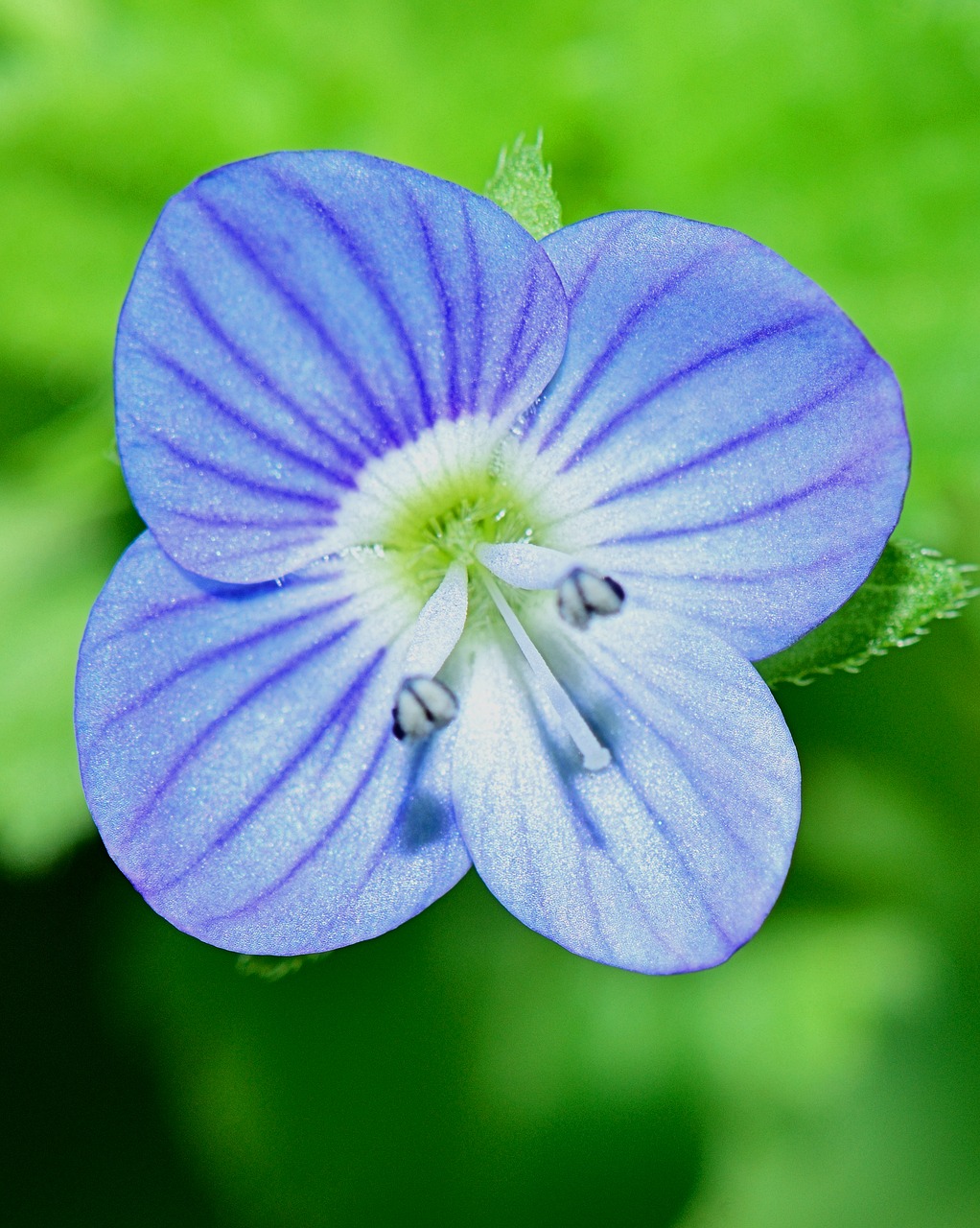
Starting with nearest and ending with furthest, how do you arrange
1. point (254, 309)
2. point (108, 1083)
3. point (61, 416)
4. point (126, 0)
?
point (254, 309)
point (126, 0)
point (61, 416)
point (108, 1083)

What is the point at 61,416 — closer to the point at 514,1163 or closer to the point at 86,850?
the point at 86,850

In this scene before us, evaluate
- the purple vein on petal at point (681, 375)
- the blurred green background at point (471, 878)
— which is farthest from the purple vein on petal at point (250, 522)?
the blurred green background at point (471, 878)

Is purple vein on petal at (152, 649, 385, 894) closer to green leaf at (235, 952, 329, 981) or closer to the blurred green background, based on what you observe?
green leaf at (235, 952, 329, 981)

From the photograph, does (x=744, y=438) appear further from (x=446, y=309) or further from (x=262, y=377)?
(x=262, y=377)

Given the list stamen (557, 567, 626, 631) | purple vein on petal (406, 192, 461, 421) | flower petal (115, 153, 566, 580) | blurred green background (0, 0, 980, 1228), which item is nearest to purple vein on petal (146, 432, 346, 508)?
flower petal (115, 153, 566, 580)

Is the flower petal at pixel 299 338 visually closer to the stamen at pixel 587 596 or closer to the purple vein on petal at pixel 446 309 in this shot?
the purple vein on petal at pixel 446 309

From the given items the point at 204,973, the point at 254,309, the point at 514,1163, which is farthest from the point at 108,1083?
the point at 254,309
